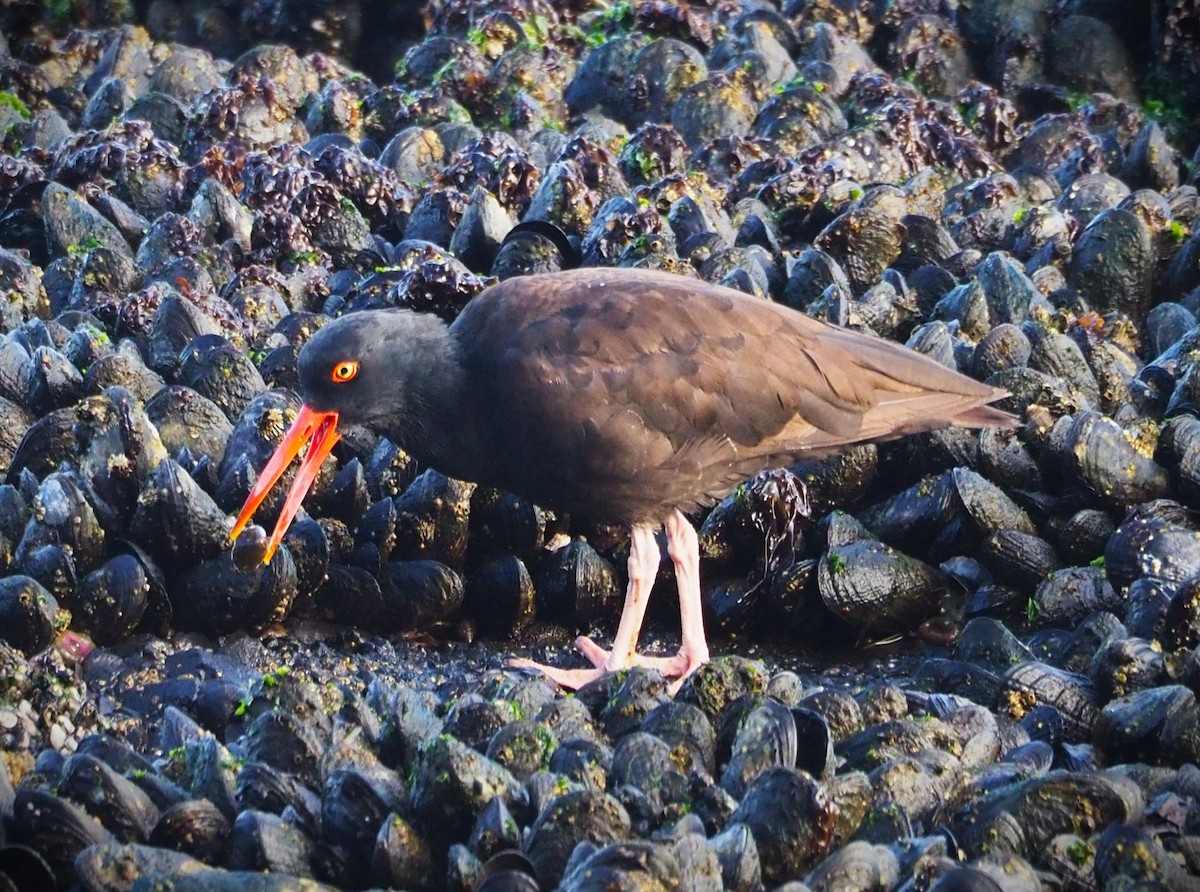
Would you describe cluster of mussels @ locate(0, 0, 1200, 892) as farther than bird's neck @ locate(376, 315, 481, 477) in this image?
No

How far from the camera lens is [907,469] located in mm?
5816

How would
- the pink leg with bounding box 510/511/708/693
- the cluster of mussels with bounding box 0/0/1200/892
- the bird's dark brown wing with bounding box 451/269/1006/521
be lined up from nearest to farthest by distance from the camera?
the cluster of mussels with bounding box 0/0/1200/892
the bird's dark brown wing with bounding box 451/269/1006/521
the pink leg with bounding box 510/511/708/693

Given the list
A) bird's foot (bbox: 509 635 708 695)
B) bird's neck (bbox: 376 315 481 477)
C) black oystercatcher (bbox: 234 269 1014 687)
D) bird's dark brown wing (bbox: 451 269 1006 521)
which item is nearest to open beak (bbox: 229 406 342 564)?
black oystercatcher (bbox: 234 269 1014 687)

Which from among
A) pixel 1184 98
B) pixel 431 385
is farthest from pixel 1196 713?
pixel 1184 98

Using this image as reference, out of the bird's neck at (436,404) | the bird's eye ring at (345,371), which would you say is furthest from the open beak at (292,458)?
the bird's neck at (436,404)

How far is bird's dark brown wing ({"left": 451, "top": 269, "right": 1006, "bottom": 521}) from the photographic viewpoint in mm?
4621

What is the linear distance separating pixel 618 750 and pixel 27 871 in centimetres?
132

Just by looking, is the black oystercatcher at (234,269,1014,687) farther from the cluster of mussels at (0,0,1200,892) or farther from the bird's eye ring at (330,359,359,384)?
the cluster of mussels at (0,0,1200,892)

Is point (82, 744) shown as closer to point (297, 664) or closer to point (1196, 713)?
point (297, 664)

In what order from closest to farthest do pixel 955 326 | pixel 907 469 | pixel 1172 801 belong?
pixel 1172 801, pixel 907 469, pixel 955 326

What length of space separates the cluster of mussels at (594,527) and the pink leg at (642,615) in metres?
0.38

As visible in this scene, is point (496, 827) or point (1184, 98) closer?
point (496, 827)

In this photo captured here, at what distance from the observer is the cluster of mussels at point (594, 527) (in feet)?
10.6

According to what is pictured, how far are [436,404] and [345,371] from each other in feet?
1.01
